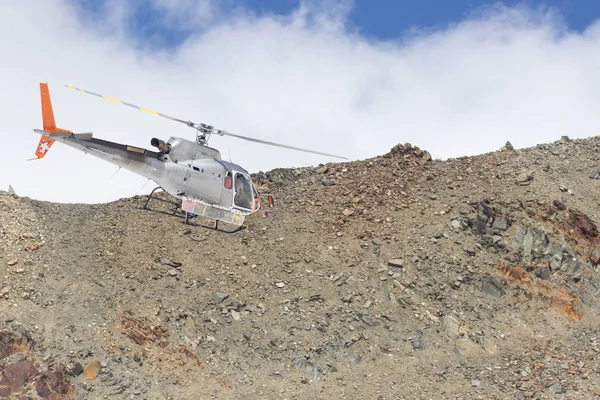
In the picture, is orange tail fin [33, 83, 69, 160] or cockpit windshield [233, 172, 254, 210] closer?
orange tail fin [33, 83, 69, 160]

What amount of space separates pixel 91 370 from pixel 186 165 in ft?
27.5

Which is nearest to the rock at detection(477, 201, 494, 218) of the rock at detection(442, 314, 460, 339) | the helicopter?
the rock at detection(442, 314, 460, 339)

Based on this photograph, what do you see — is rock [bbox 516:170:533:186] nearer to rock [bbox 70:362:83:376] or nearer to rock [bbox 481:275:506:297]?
rock [bbox 481:275:506:297]

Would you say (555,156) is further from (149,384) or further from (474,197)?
(149,384)

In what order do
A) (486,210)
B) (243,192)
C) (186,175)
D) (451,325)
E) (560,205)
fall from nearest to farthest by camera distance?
(186,175) < (243,192) < (451,325) < (486,210) < (560,205)

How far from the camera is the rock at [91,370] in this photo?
1033 inches

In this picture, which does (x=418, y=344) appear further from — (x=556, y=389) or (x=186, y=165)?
(x=186, y=165)

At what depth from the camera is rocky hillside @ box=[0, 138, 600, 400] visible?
91.2 feet

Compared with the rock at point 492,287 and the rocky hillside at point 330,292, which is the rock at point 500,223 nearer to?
the rocky hillside at point 330,292

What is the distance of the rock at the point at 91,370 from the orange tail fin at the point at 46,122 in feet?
25.7

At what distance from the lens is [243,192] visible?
94.8 ft

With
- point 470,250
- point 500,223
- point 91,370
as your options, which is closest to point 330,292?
point 470,250

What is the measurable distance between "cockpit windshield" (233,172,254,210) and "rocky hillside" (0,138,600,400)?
5.17 metres

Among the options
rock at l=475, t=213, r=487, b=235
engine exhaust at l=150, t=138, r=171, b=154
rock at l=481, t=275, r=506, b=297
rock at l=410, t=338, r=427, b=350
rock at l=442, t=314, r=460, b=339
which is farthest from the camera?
rock at l=475, t=213, r=487, b=235
